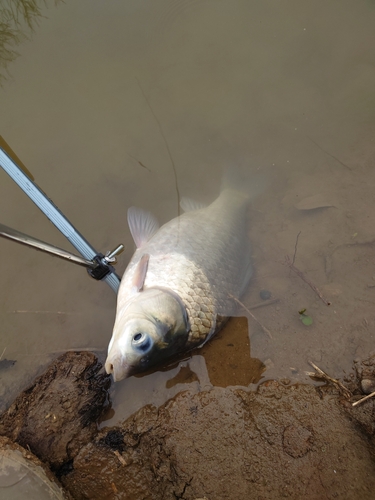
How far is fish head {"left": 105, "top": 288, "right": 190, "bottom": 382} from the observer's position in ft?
6.65

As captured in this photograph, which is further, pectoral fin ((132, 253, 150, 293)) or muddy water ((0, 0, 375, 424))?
muddy water ((0, 0, 375, 424))

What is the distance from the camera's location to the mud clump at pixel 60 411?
1965 mm

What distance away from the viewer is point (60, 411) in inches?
80.3

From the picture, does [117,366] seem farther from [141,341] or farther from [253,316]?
[253,316]

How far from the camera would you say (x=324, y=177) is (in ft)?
11.7

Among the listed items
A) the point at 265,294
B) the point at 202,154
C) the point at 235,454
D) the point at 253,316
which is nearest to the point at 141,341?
the point at 235,454

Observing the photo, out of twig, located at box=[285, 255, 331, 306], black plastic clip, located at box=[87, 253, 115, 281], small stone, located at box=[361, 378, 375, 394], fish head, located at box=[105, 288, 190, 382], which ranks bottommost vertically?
twig, located at box=[285, 255, 331, 306]

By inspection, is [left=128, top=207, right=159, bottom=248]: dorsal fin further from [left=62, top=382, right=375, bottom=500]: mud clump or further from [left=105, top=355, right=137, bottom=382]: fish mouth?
[left=62, top=382, right=375, bottom=500]: mud clump

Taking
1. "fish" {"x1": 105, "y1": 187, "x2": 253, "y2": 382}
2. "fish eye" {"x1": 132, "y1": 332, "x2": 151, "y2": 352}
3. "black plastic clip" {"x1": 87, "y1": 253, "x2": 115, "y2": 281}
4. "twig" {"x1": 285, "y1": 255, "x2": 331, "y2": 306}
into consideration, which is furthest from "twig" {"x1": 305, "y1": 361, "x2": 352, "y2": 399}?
"black plastic clip" {"x1": 87, "y1": 253, "x2": 115, "y2": 281}

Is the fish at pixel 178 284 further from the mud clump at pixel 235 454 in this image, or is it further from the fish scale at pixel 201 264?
the mud clump at pixel 235 454

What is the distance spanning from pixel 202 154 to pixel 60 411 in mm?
3075

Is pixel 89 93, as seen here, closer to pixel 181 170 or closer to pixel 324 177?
pixel 181 170

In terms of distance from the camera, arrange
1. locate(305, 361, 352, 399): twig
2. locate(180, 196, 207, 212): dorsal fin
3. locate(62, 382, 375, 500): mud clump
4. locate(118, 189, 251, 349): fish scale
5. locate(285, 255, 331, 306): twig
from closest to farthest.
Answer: locate(62, 382, 375, 500): mud clump < locate(305, 361, 352, 399): twig < locate(118, 189, 251, 349): fish scale < locate(285, 255, 331, 306): twig < locate(180, 196, 207, 212): dorsal fin

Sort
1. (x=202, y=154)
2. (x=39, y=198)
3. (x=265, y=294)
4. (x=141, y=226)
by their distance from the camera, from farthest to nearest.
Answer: (x=202, y=154) < (x=141, y=226) < (x=265, y=294) < (x=39, y=198)
